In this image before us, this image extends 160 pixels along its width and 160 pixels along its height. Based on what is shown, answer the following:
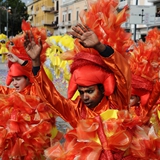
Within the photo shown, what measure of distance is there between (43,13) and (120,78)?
2647 inches

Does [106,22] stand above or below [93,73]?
above

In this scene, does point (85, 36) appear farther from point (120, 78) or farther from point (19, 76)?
point (19, 76)

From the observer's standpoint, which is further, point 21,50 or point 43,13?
point 43,13

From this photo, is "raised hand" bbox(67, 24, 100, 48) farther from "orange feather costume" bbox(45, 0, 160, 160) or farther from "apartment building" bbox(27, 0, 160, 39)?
"apartment building" bbox(27, 0, 160, 39)

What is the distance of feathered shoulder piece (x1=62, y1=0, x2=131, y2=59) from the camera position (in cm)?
255

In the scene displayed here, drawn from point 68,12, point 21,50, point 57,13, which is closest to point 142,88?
point 21,50

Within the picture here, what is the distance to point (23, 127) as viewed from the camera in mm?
3619

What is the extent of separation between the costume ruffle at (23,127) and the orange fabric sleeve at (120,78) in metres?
1.22

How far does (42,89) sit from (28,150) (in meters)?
1.41

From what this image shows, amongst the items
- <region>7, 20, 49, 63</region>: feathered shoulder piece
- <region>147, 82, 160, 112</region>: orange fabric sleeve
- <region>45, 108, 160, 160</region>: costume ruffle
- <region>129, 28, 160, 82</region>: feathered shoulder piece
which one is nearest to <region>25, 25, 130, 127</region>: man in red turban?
<region>45, 108, 160, 160</region>: costume ruffle

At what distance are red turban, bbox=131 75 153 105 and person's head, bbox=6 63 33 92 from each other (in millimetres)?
1110

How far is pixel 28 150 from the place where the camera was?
3625mm

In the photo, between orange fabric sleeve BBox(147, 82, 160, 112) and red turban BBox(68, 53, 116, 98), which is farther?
orange fabric sleeve BBox(147, 82, 160, 112)

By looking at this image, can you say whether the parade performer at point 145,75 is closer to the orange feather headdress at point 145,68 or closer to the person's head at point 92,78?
the orange feather headdress at point 145,68
